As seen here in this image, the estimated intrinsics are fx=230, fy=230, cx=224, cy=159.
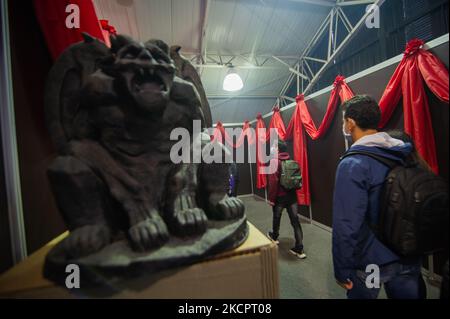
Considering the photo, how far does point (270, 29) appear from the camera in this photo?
4426 millimetres

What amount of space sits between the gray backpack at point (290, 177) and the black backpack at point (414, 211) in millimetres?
1364

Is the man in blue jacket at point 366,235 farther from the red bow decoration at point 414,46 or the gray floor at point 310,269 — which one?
the red bow decoration at point 414,46

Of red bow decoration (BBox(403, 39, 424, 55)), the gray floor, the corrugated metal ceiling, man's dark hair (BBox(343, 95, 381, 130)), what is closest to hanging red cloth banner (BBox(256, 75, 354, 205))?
the gray floor

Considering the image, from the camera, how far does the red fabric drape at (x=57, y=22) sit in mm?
1230

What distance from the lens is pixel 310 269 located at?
6.93ft

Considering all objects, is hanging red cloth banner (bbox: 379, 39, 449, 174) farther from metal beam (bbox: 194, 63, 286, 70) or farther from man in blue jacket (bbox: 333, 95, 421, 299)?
metal beam (bbox: 194, 63, 286, 70)

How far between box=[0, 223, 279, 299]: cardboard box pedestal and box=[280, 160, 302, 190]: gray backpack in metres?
1.62

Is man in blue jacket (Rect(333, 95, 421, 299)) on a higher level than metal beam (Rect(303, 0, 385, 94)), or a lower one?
lower

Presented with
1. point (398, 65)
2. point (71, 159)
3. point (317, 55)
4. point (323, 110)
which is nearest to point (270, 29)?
point (317, 55)

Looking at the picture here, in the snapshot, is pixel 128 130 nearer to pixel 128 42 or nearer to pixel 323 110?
pixel 128 42

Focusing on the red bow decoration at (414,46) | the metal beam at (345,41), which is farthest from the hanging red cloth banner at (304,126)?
the metal beam at (345,41)

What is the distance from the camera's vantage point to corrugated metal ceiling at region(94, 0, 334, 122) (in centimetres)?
350

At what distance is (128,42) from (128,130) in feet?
1.13

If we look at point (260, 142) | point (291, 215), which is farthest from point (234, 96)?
point (291, 215)
